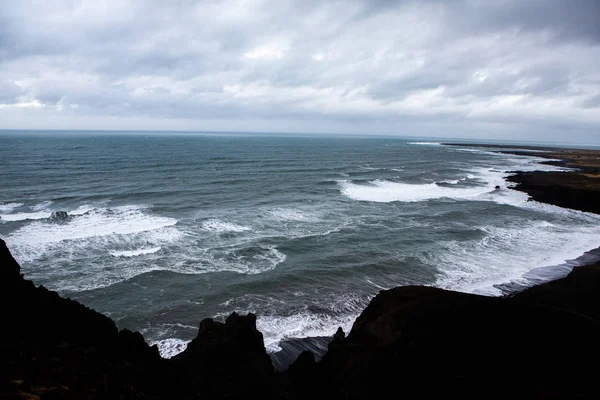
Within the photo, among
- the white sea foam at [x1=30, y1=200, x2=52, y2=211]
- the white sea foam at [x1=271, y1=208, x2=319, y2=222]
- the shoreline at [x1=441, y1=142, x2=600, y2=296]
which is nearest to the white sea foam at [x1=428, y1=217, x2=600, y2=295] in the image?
the shoreline at [x1=441, y1=142, x2=600, y2=296]

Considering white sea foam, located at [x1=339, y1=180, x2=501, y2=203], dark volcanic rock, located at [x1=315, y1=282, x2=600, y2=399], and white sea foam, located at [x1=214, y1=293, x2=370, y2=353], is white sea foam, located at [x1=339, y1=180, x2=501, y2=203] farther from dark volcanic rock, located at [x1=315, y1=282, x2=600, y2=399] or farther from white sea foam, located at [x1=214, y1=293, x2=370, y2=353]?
dark volcanic rock, located at [x1=315, y1=282, x2=600, y2=399]

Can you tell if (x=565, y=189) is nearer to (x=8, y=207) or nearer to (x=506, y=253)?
(x=506, y=253)

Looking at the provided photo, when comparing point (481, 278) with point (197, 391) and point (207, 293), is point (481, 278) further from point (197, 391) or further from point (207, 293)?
point (197, 391)

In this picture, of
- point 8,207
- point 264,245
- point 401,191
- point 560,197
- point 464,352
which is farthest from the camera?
point 401,191

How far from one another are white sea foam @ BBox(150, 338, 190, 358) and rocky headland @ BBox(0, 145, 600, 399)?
13.8 ft

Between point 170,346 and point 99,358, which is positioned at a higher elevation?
point 99,358

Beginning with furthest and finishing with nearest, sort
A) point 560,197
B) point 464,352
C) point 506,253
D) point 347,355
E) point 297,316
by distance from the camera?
point 560,197 < point 506,253 < point 297,316 < point 347,355 < point 464,352

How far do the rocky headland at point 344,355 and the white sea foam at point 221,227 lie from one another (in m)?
21.3

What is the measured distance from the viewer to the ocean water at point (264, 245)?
69.9 feet

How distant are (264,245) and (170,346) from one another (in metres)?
14.7

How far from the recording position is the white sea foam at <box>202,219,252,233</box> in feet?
114

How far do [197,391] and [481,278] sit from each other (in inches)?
901

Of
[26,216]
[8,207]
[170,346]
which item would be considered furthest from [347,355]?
[8,207]

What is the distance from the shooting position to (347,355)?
13.7m
